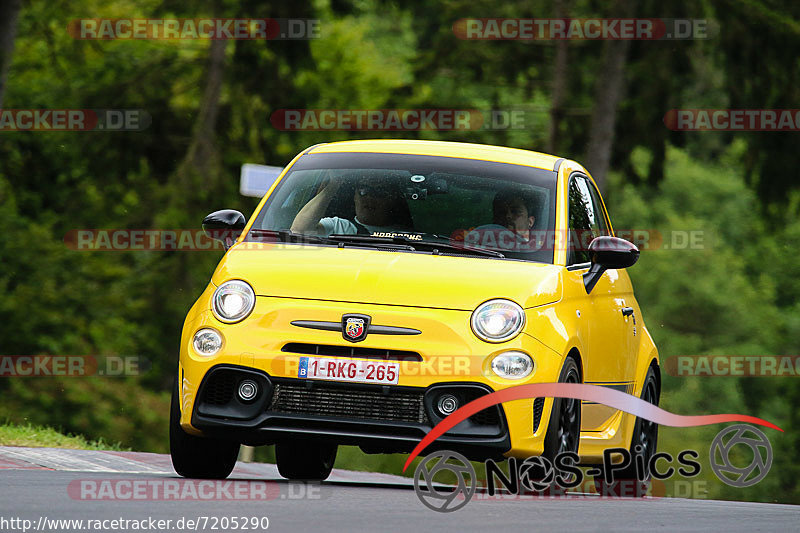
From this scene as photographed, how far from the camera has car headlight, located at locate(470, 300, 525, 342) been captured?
8.13 metres

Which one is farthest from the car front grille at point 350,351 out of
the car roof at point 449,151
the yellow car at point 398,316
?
the car roof at point 449,151

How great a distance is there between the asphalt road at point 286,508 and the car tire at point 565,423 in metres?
0.31

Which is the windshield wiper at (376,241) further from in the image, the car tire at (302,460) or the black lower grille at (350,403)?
the car tire at (302,460)

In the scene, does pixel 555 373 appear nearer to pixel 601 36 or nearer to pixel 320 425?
pixel 320 425

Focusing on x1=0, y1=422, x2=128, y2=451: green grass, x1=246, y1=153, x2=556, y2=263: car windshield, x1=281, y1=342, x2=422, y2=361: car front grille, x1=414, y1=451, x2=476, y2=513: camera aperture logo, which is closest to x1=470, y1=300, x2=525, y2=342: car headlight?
x1=281, y1=342, x2=422, y2=361: car front grille

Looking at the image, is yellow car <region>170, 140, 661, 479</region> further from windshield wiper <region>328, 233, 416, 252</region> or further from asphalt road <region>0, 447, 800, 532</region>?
asphalt road <region>0, 447, 800, 532</region>

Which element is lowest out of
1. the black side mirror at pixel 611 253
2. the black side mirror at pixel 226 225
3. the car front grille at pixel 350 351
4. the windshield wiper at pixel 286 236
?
the car front grille at pixel 350 351

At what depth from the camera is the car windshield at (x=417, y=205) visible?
919cm

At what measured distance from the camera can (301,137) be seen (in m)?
38.0

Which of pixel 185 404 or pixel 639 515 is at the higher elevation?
pixel 185 404

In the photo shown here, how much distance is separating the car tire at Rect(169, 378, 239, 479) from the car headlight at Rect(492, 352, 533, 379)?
68.1 inches

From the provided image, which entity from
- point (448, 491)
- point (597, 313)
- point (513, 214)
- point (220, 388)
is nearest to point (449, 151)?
point (513, 214)

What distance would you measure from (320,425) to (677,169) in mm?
56053

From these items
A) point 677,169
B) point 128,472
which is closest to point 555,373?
point 128,472
